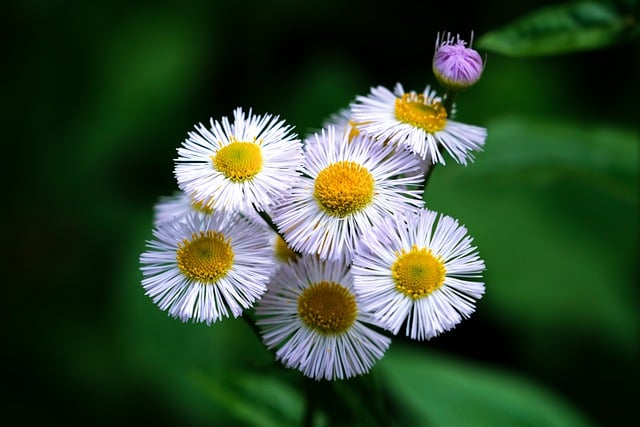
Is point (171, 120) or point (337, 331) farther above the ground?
point (171, 120)

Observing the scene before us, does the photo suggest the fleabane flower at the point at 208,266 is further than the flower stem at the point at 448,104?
No

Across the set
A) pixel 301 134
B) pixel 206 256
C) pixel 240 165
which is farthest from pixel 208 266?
pixel 301 134
